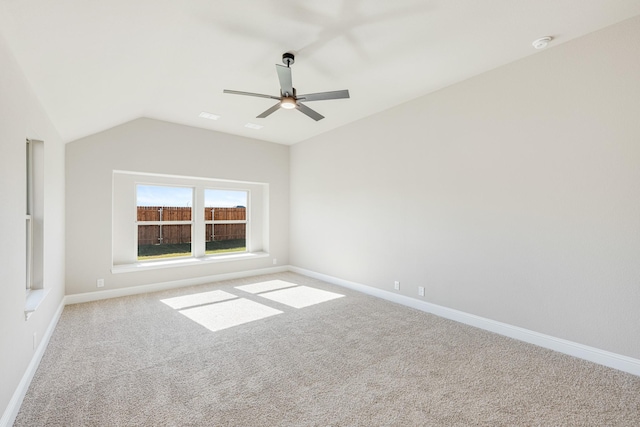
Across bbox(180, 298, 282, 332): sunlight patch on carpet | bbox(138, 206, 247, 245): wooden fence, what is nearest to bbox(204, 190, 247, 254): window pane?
bbox(138, 206, 247, 245): wooden fence

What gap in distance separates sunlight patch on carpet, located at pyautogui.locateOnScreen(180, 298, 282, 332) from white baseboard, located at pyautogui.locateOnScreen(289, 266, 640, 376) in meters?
1.80

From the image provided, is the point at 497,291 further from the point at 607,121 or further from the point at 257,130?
the point at 257,130

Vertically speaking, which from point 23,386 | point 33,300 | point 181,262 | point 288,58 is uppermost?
point 288,58

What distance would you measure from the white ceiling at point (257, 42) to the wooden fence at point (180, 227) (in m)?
1.88

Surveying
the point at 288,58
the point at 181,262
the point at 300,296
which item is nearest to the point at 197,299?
the point at 181,262

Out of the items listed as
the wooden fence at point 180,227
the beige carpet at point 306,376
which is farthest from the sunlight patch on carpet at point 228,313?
the wooden fence at point 180,227

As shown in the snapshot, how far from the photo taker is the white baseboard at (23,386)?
1750 mm

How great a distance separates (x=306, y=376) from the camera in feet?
7.74

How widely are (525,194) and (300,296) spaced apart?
3.26 m

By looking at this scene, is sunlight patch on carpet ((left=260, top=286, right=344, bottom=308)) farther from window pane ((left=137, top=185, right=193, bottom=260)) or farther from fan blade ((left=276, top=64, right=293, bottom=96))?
fan blade ((left=276, top=64, right=293, bottom=96))

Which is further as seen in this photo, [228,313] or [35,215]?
[228,313]

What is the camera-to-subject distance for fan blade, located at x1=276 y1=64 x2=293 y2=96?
2484 mm

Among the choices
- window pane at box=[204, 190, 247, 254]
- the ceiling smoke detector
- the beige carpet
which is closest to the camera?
the beige carpet

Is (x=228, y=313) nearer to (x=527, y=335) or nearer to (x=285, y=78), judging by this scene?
(x=285, y=78)
